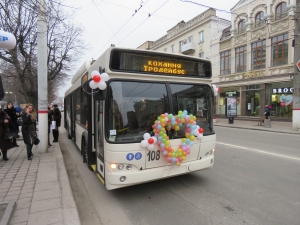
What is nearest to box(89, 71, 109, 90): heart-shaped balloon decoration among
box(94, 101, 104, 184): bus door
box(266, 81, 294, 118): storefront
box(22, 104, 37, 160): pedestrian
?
box(94, 101, 104, 184): bus door

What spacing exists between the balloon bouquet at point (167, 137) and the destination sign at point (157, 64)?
92 centimetres

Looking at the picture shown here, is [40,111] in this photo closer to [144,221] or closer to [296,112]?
[144,221]

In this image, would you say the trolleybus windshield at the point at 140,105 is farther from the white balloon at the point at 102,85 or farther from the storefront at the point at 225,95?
the storefront at the point at 225,95

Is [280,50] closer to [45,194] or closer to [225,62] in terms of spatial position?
[225,62]

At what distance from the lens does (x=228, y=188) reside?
434cm

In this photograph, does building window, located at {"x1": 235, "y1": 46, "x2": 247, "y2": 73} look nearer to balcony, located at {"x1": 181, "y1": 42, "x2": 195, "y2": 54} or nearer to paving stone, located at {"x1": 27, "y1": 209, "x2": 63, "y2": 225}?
balcony, located at {"x1": 181, "y1": 42, "x2": 195, "y2": 54}

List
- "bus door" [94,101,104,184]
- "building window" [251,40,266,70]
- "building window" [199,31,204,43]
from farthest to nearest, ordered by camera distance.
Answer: "building window" [199,31,204,43] < "building window" [251,40,266,70] < "bus door" [94,101,104,184]

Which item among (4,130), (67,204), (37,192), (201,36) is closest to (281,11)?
(201,36)

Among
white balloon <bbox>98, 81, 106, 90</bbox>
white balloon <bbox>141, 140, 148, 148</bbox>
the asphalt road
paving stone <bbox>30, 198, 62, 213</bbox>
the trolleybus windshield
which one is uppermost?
white balloon <bbox>98, 81, 106, 90</bbox>

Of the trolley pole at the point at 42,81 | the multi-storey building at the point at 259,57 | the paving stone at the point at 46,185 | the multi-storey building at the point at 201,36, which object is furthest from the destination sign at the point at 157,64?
the multi-storey building at the point at 201,36

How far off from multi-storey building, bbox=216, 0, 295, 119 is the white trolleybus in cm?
1619

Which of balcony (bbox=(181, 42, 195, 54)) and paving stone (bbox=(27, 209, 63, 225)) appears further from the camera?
balcony (bbox=(181, 42, 195, 54))

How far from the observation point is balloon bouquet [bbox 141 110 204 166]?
12.4 ft

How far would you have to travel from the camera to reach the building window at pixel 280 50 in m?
19.4
